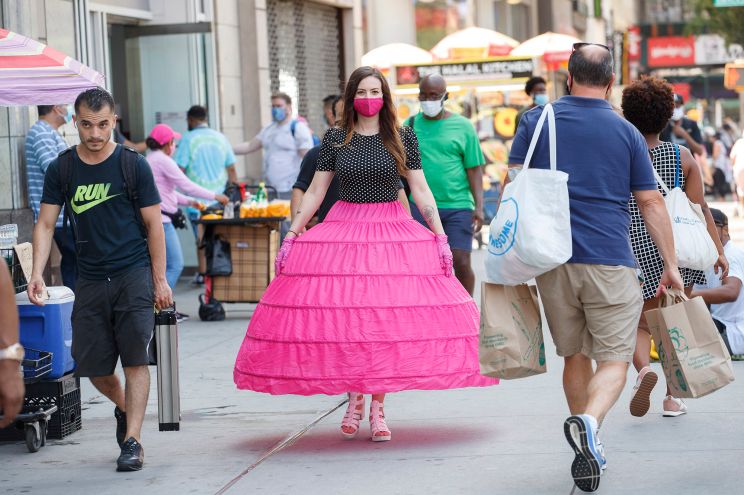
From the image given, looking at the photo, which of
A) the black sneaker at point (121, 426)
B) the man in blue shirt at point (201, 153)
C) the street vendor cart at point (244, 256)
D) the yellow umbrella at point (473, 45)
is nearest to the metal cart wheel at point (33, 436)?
the black sneaker at point (121, 426)

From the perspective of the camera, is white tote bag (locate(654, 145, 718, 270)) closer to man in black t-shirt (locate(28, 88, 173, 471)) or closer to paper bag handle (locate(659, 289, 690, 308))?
paper bag handle (locate(659, 289, 690, 308))

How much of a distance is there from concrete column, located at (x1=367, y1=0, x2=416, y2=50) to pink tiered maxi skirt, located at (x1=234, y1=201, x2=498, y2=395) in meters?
17.9

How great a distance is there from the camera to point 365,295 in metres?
6.99

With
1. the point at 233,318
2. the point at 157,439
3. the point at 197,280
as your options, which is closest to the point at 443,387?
Answer: the point at 157,439

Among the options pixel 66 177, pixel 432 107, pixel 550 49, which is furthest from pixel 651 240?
pixel 550 49

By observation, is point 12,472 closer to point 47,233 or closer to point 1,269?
point 47,233

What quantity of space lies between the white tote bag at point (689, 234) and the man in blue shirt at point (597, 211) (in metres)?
1.09

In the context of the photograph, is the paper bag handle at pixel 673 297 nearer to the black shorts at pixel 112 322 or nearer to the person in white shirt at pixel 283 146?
the black shorts at pixel 112 322

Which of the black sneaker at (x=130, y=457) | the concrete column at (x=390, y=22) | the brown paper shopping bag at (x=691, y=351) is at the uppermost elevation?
the concrete column at (x=390, y=22)

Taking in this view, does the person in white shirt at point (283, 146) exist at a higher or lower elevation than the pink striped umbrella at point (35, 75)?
lower

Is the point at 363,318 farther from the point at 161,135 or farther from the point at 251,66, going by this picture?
the point at 251,66

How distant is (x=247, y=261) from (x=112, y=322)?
18.9ft

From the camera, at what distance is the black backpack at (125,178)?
21.7 feet

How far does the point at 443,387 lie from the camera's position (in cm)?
691
